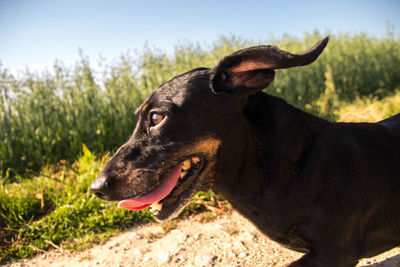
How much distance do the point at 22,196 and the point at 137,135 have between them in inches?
111

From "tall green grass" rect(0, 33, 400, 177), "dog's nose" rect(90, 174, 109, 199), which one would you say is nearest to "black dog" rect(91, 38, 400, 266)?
"dog's nose" rect(90, 174, 109, 199)

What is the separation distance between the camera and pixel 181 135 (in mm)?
2021

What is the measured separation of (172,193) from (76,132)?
14.7 feet

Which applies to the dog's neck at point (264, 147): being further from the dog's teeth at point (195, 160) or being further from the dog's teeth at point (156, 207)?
the dog's teeth at point (156, 207)

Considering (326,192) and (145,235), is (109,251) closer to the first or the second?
(145,235)

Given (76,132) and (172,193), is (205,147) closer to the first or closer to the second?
(172,193)

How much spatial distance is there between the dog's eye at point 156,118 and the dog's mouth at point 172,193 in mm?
283

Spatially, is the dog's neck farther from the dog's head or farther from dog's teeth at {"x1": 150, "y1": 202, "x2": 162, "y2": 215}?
dog's teeth at {"x1": 150, "y1": 202, "x2": 162, "y2": 215}

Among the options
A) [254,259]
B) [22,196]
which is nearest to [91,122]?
[22,196]

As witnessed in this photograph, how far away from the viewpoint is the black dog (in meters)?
1.95

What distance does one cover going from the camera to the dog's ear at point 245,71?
1.93m

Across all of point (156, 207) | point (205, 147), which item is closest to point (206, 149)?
point (205, 147)

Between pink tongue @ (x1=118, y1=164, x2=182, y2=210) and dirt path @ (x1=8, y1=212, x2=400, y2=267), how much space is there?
1257 millimetres

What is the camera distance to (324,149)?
2053 mm
